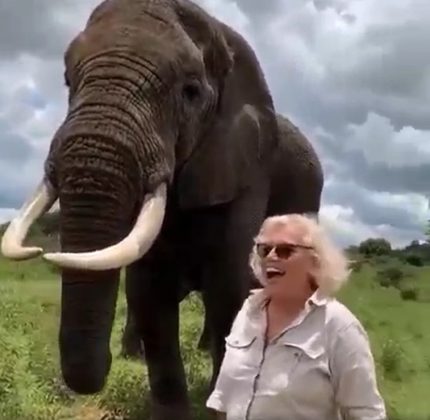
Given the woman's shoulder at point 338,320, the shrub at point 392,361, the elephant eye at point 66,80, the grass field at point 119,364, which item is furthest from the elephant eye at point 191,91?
the shrub at point 392,361

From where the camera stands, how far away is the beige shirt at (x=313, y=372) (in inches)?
169

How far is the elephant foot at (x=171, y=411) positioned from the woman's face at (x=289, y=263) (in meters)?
3.96

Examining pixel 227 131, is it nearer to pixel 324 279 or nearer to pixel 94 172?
pixel 94 172

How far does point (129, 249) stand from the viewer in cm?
614

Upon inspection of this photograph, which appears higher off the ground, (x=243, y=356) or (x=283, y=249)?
(x=283, y=249)

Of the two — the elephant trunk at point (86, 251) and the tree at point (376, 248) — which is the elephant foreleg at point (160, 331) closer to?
the elephant trunk at point (86, 251)

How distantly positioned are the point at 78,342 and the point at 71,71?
1.62 meters

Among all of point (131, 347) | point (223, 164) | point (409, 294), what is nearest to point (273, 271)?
point (223, 164)

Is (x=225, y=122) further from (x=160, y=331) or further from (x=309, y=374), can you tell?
(x=309, y=374)

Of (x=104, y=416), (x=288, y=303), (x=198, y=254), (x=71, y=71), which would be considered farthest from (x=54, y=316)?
(x=288, y=303)

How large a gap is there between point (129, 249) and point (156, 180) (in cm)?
64

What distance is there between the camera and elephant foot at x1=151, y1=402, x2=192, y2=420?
8211mm

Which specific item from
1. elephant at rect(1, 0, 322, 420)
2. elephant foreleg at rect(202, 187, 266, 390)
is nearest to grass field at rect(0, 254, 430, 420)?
elephant at rect(1, 0, 322, 420)

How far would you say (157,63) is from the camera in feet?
22.8
